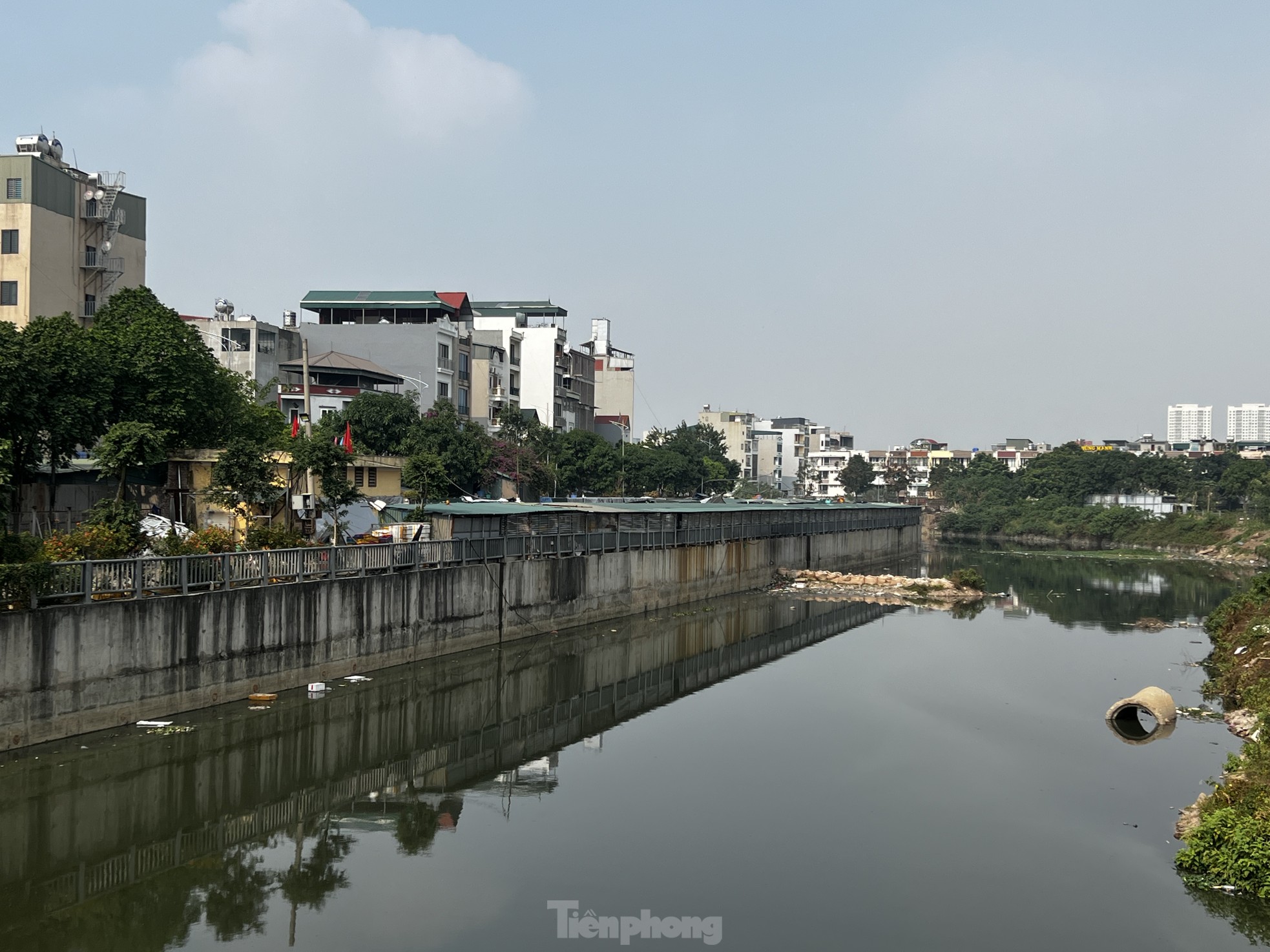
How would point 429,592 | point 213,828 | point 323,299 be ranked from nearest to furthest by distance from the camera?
point 213,828
point 429,592
point 323,299

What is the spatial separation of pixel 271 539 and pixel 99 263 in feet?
129

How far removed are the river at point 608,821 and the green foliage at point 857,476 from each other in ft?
453

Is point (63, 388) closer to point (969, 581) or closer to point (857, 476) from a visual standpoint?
point (969, 581)

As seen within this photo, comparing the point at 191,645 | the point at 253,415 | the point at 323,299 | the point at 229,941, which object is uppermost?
the point at 323,299

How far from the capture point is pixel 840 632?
4912 centimetres

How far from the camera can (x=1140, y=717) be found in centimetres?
3072

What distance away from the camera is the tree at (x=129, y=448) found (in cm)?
3241

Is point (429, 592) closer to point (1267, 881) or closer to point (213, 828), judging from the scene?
point (213, 828)

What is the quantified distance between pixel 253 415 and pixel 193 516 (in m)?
8.76

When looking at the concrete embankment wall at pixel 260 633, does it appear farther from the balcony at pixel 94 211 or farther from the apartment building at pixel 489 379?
the apartment building at pixel 489 379

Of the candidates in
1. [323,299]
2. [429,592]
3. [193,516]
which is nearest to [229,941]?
[429,592]

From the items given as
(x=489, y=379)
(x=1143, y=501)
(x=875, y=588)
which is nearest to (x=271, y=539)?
(x=875, y=588)

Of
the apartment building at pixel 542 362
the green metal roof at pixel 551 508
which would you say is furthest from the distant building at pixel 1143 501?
the green metal roof at pixel 551 508

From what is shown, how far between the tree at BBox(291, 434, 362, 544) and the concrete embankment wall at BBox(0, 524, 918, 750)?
14.2 ft
